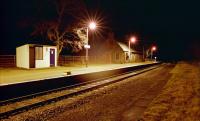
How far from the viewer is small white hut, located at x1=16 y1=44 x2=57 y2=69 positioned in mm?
24641

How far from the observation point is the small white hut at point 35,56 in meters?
24.6

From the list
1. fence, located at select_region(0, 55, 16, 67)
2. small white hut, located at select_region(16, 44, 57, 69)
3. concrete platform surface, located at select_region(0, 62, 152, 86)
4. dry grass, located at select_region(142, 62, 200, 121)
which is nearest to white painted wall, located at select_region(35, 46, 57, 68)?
small white hut, located at select_region(16, 44, 57, 69)

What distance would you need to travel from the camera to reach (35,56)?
24891 mm

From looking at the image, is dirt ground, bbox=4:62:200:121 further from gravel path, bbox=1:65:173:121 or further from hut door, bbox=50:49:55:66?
hut door, bbox=50:49:55:66

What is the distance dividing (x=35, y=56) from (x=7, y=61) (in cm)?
510

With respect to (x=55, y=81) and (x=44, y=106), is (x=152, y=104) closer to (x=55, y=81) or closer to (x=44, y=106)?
(x=44, y=106)

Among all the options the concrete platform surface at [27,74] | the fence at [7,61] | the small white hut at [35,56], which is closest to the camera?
the concrete platform surface at [27,74]

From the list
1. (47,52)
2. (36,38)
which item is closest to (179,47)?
(36,38)

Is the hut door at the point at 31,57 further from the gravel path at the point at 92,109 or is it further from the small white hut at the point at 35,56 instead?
the gravel path at the point at 92,109

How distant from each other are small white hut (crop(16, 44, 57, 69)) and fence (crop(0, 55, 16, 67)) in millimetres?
885

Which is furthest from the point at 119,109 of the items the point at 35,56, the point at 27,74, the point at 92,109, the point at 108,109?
the point at 35,56

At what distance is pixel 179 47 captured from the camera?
15938 centimetres

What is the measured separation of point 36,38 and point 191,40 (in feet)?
498

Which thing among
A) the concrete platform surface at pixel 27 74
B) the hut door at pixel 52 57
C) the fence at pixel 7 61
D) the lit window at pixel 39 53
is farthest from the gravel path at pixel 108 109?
the fence at pixel 7 61
